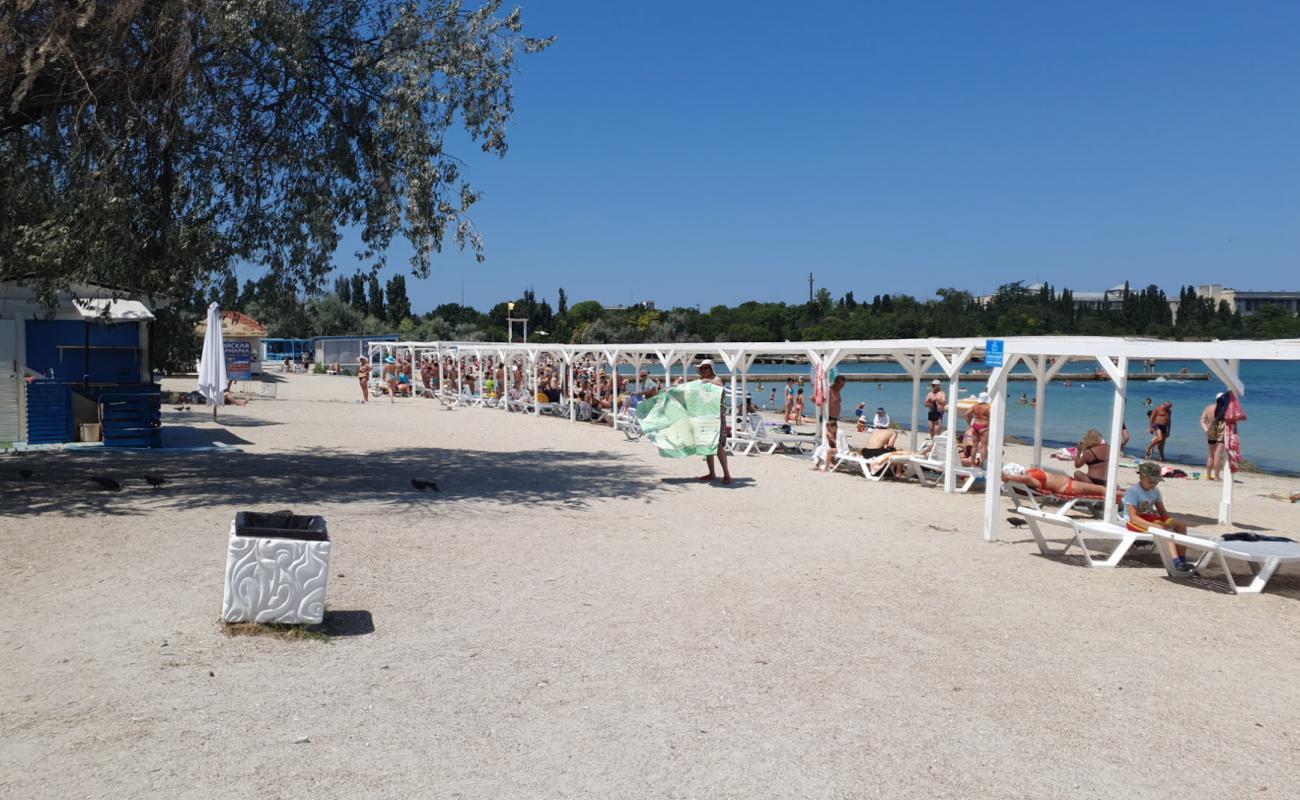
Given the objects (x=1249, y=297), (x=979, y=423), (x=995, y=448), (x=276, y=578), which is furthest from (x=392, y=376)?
(x=1249, y=297)

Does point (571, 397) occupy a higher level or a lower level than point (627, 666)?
higher

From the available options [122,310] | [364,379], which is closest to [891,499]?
[122,310]

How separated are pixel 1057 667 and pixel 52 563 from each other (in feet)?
19.4

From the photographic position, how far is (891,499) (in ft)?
35.4

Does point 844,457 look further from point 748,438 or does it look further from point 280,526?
point 280,526

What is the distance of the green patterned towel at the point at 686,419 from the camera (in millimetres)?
11320

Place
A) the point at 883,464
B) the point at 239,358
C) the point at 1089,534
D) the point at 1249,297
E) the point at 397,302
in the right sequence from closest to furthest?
the point at 1089,534 → the point at 883,464 → the point at 239,358 → the point at 397,302 → the point at 1249,297

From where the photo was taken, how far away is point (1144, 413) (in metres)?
46.7

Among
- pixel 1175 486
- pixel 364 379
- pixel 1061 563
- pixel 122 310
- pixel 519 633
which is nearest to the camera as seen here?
pixel 519 633

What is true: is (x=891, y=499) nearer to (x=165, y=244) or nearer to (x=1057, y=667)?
(x=1057, y=667)

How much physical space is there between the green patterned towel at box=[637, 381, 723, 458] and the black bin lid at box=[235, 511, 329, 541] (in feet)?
21.3

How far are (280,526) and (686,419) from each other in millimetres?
6756

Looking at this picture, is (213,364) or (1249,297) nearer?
(213,364)

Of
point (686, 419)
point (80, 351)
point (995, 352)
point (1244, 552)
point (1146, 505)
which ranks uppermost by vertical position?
point (995, 352)
